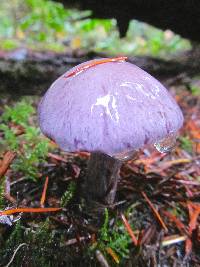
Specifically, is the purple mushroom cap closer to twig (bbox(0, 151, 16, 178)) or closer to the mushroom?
the mushroom

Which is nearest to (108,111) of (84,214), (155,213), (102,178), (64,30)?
(102,178)

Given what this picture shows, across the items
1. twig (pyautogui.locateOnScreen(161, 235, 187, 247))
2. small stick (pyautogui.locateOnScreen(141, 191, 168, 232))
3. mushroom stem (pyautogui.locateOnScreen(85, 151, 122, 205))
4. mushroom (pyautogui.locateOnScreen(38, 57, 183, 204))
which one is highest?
mushroom (pyautogui.locateOnScreen(38, 57, 183, 204))

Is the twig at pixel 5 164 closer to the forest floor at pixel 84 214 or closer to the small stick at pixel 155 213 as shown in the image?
the forest floor at pixel 84 214

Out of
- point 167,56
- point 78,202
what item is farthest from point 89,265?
point 167,56

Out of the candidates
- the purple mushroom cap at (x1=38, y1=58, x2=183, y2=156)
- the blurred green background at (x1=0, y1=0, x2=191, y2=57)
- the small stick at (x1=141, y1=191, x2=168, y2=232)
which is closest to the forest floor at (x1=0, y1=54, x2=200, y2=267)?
the small stick at (x1=141, y1=191, x2=168, y2=232)

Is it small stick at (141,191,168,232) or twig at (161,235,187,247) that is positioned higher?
small stick at (141,191,168,232)

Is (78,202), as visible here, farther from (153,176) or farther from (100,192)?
(153,176)

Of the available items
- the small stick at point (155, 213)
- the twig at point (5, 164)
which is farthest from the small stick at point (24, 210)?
the small stick at point (155, 213)
